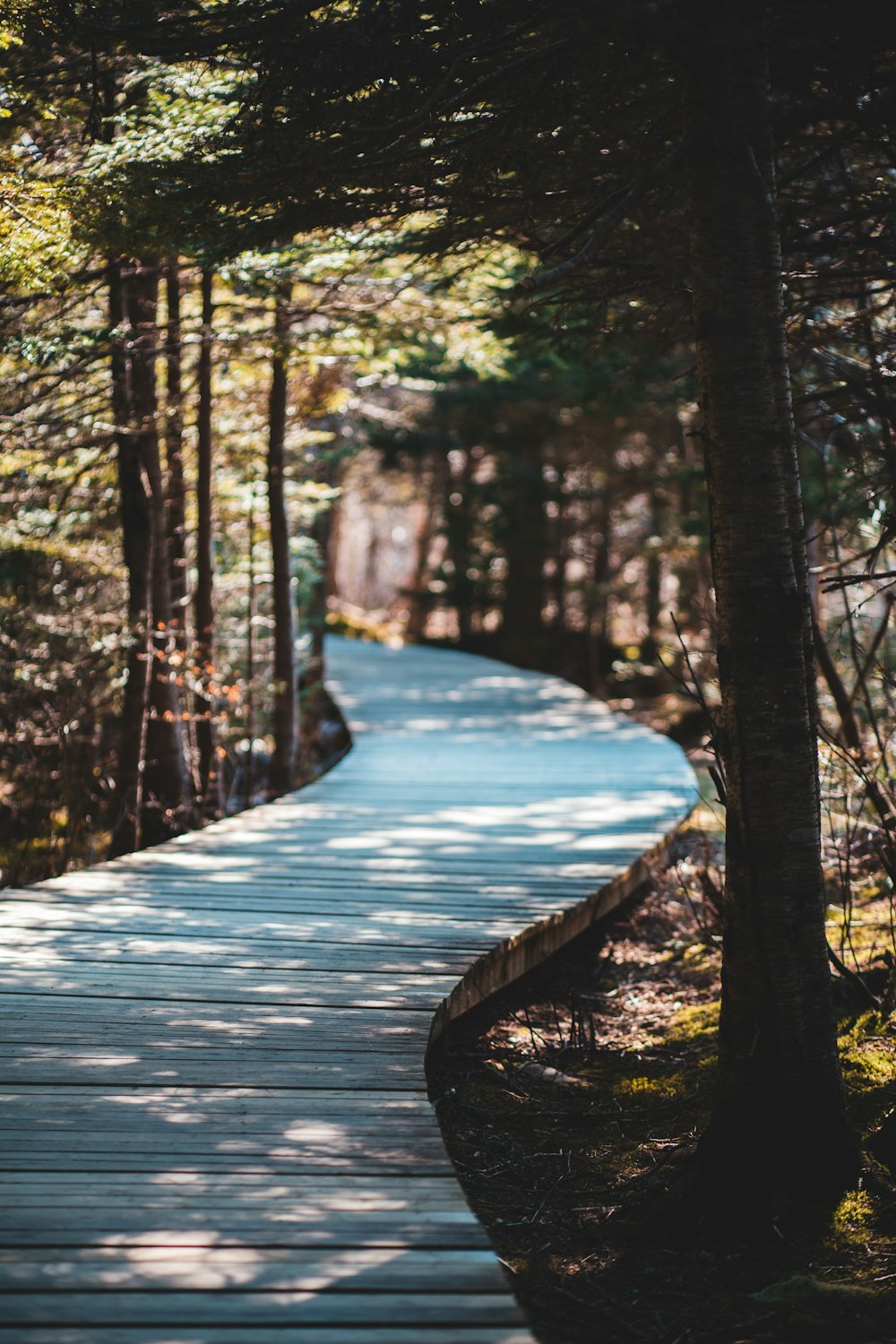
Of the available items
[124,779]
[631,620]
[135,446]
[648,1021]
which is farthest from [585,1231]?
[631,620]

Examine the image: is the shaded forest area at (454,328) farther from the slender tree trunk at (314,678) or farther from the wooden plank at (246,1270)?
the slender tree trunk at (314,678)

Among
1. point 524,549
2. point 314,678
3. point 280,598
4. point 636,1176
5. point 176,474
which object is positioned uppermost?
point 524,549

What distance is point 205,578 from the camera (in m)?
9.45

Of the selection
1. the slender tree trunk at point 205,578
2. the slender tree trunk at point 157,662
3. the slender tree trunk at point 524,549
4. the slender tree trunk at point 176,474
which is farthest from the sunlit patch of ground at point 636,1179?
the slender tree trunk at point 524,549

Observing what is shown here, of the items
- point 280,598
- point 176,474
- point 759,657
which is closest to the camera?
point 759,657

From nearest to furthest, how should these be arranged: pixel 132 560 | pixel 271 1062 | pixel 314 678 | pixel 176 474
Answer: pixel 271 1062 → pixel 132 560 → pixel 176 474 → pixel 314 678

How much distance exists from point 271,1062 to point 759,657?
2.19 m

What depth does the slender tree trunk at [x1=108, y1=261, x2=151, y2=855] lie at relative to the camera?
7.86m

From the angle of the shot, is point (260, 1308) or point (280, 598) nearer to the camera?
point (260, 1308)

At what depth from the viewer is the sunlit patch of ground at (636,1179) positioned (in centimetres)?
304

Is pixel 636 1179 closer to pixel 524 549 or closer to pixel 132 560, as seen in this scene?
pixel 132 560

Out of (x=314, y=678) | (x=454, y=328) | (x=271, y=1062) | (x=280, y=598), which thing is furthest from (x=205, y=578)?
(x=314, y=678)

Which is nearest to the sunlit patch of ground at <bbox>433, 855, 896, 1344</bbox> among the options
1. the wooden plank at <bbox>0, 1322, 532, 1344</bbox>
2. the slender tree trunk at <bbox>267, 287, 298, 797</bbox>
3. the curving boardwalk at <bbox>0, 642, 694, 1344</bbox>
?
the curving boardwalk at <bbox>0, 642, 694, 1344</bbox>

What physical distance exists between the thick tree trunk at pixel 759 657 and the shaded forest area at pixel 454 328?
0.01 meters
